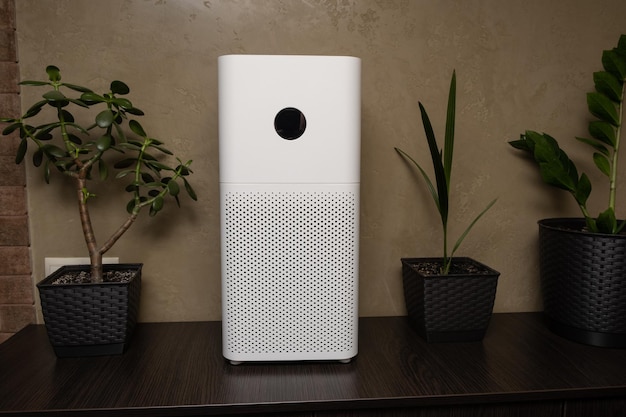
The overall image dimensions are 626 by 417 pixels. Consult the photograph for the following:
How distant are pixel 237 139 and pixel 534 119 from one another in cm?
83

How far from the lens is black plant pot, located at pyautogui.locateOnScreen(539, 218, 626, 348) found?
1.03m

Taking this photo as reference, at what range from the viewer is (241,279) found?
955 millimetres

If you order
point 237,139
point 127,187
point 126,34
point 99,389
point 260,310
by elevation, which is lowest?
point 99,389

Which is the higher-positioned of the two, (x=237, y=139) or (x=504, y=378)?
(x=237, y=139)

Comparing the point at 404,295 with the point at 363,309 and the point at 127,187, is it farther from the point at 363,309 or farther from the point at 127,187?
the point at 127,187

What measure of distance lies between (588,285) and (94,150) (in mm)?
1178

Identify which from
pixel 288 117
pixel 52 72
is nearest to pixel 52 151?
pixel 52 72

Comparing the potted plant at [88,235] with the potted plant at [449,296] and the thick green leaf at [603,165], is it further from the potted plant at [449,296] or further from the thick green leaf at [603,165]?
the thick green leaf at [603,165]

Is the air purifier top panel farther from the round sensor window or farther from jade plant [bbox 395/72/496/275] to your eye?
jade plant [bbox 395/72/496/275]

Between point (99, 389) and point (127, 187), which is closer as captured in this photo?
point (99, 389)

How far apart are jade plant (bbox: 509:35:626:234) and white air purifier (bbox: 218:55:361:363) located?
0.49 meters

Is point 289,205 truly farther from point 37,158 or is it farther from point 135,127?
point 37,158

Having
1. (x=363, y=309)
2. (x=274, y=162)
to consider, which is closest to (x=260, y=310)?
(x=274, y=162)

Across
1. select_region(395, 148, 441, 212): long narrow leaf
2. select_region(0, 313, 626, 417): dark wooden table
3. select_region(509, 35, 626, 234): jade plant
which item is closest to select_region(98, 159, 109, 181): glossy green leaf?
select_region(0, 313, 626, 417): dark wooden table
